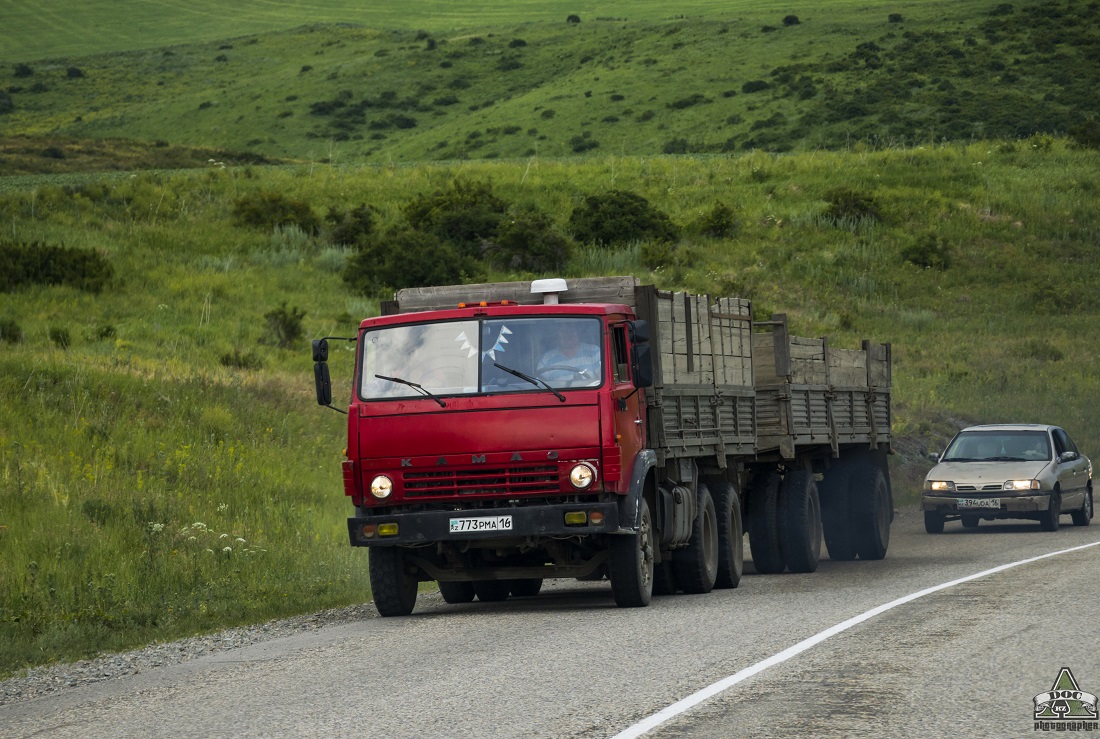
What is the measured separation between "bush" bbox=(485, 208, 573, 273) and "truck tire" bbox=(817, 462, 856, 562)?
26488 millimetres

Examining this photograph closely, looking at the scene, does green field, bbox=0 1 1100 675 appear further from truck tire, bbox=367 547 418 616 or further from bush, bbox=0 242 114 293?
truck tire, bbox=367 547 418 616

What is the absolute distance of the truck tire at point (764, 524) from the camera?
1727cm

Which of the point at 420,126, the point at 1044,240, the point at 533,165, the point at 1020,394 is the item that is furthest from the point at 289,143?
the point at 1020,394

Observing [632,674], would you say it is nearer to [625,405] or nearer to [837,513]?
[625,405]

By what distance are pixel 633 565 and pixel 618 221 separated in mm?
38143

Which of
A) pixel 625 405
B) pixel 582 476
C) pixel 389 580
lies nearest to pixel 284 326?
pixel 389 580

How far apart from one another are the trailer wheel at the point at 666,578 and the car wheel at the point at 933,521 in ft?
30.3

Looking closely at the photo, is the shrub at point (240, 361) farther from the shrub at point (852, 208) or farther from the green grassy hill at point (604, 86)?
the green grassy hill at point (604, 86)

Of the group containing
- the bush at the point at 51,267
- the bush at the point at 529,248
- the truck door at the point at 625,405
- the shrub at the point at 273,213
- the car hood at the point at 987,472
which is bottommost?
the car hood at the point at 987,472

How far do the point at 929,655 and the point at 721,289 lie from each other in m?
37.1

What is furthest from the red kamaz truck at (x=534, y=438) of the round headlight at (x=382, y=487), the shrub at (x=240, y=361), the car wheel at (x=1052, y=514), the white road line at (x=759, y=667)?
the shrub at (x=240, y=361)

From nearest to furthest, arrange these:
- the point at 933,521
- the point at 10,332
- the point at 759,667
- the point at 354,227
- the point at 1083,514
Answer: the point at 759,667 → the point at 933,521 → the point at 1083,514 → the point at 10,332 → the point at 354,227

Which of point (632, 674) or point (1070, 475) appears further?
point (1070, 475)

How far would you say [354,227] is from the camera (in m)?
47.9
